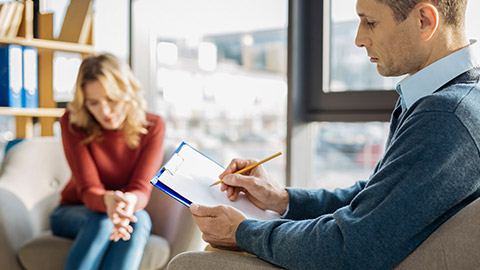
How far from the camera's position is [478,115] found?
87 cm

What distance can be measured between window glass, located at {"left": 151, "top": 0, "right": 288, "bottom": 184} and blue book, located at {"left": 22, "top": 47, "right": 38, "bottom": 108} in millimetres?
868

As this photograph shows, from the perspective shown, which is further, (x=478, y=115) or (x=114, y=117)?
(x=114, y=117)

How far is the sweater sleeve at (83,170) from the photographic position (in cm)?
191

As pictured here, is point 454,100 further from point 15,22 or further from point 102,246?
point 15,22

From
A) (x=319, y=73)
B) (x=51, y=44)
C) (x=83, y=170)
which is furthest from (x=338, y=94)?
(x=51, y=44)

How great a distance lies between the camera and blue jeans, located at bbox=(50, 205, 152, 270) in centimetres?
175

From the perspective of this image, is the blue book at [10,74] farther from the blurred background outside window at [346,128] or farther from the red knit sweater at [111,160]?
the blurred background outside window at [346,128]

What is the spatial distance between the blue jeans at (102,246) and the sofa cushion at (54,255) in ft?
0.16

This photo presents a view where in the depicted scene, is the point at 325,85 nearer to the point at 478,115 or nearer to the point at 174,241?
the point at 174,241

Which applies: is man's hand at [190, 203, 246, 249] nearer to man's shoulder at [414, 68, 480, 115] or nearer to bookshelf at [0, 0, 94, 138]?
man's shoulder at [414, 68, 480, 115]

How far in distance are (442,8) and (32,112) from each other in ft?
7.72

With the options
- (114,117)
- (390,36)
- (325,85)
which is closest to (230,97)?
(325,85)

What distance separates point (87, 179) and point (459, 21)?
1.55 meters

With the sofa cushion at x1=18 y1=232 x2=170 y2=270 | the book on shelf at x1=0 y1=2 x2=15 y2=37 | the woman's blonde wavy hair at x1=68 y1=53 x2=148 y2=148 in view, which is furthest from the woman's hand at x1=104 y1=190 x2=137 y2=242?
the book on shelf at x1=0 y1=2 x2=15 y2=37
